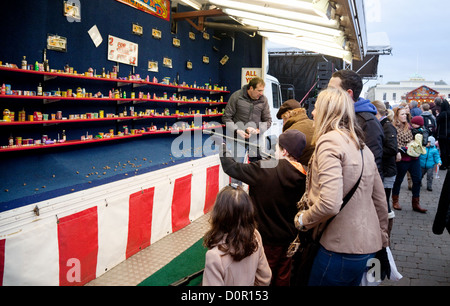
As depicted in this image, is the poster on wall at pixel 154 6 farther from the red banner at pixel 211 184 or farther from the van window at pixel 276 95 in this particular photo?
the van window at pixel 276 95

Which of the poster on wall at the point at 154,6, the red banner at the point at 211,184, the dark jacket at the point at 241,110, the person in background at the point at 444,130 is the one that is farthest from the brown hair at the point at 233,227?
the person in background at the point at 444,130

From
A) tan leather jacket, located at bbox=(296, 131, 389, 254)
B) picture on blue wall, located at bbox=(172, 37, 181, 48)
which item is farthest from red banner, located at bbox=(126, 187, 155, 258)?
picture on blue wall, located at bbox=(172, 37, 181, 48)

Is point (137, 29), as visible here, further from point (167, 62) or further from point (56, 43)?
point (56, 43)

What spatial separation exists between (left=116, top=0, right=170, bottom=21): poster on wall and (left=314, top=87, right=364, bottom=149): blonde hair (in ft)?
15.9

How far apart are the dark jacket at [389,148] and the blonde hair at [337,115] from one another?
236cm

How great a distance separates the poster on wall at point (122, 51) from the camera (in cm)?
532

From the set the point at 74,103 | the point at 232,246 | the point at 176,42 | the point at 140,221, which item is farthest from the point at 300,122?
the point at 176,42

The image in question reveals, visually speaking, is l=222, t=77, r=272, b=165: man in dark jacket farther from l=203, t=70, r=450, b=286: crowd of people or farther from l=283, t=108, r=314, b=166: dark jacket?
l=203, t=70, r=450, b=286: crowd of people

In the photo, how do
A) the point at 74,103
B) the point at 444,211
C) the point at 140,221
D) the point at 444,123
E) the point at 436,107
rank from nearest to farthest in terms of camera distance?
the point at 444,211, the point at 140,221, the point at 74,103, the point at 444,123, the point at 436,107

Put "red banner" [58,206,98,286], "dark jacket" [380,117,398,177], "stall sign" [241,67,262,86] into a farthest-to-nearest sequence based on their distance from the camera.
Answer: "stall sign" [241,67,262,86]
"dark jacket" [380,117,398,177]
"red banner" [58,206,98,286]

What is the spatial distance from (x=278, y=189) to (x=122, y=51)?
14.9 feet

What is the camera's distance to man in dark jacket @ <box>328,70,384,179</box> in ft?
7.94

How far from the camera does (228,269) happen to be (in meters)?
1.63
